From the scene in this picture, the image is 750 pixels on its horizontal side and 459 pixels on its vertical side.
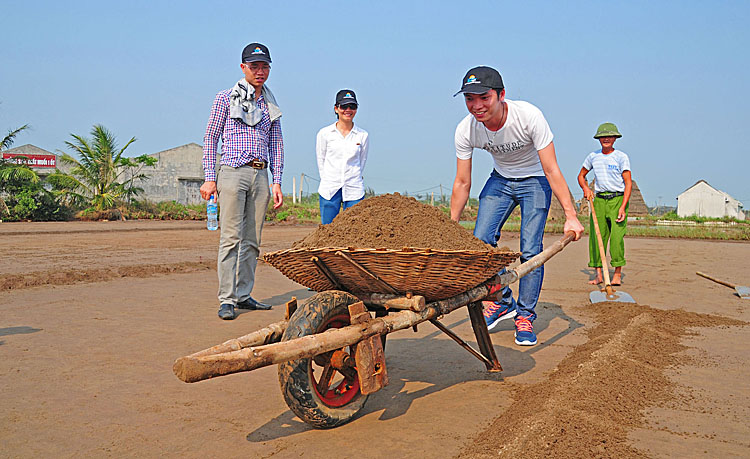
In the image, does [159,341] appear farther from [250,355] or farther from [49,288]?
[49,288]

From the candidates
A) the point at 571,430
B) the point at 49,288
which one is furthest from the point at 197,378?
the point at 49,288

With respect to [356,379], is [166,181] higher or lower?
higher

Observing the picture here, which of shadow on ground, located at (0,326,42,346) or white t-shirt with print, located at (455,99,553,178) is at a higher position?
white t-shirt with print, located at (455,99,553,178)

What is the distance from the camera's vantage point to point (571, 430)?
2311mm

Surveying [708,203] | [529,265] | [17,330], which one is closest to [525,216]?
[529,265]

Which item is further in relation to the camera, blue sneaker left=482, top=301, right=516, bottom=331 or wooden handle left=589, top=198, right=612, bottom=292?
wooden handle left=589, top=198, right=612, bottom=292

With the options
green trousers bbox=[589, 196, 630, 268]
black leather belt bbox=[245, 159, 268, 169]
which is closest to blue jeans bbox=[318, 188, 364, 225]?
black leather belt bbox=[245, 159, 268, 169]

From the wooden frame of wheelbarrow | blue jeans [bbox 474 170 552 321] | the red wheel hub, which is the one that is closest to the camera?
the wooden frame of wheelbarrow

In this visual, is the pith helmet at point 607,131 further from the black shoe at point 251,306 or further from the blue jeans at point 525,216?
the black shoe at point 251,306

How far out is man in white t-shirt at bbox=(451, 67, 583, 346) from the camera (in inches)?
149

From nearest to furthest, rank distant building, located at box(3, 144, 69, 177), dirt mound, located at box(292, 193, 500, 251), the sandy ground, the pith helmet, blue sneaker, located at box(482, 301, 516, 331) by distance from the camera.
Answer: the sandy ground < dirt mound, located at box(292, 193, 500, 251) < blue sneaker, located at box(482, 301, 516, 331) < the pith helmet < distant building, located at box(3, 144, 69, 177)

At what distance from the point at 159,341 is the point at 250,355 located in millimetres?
2375

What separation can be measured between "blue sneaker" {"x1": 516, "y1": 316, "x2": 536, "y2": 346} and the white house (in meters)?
42.4

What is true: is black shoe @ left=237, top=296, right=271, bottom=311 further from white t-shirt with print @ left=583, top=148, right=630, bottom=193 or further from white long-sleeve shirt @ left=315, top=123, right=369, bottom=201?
white t-shirt with print @ left=583, top=148, right=630, bottom=193
